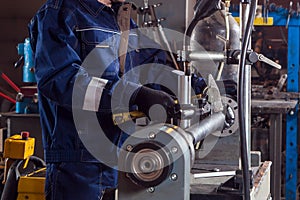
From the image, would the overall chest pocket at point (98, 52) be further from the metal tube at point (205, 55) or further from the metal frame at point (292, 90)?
the metal frame at point (292, 90)

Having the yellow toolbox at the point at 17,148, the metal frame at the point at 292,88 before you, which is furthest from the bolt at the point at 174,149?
the metal frame at the point at 292,88

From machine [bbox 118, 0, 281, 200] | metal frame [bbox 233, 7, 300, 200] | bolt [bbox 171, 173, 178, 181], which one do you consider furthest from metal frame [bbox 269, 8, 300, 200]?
bolt [bbox 171, 173, 178, 181]

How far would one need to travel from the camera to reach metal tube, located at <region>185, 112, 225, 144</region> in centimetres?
87

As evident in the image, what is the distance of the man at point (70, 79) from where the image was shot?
121 cm

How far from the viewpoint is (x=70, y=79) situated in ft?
3.88

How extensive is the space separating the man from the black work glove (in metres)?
0.16

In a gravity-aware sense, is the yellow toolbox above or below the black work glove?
below

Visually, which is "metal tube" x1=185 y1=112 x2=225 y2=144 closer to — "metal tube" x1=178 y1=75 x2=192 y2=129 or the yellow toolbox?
"metal tube" x1=178 y1=75 x2=192 y2=129

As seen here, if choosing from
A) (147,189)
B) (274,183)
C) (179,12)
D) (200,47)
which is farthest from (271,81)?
(147,189)

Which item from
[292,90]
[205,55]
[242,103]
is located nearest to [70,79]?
[205,55]

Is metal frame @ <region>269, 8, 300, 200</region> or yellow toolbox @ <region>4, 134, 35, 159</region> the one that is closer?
yellow toolbox @ <region>4, 134, 35, 159</region>

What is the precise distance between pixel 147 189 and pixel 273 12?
2.50 metres

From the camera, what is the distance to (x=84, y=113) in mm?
1309

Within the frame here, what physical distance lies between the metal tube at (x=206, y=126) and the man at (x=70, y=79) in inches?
10.3
